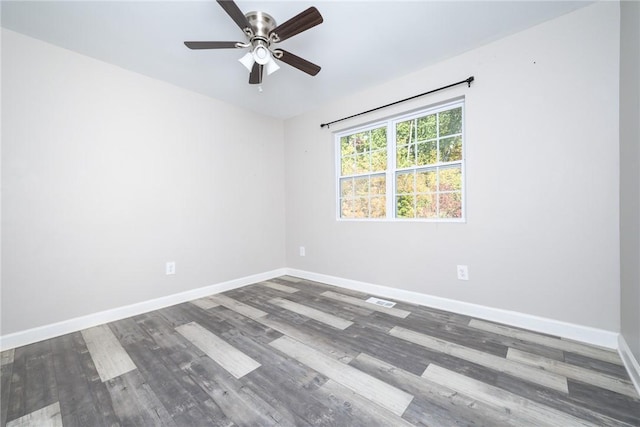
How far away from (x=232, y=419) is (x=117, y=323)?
178 centimetres

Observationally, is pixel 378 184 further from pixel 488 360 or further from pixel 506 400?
pixel 506 400

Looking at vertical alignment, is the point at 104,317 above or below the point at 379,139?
below

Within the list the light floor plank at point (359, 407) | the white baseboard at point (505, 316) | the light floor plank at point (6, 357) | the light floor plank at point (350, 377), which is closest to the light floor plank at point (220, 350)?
the light floor plank at point (350, 377)

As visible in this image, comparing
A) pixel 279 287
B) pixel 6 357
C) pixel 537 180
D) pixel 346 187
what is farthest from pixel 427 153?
pixel 6 357

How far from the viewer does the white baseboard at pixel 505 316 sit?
1.73 m

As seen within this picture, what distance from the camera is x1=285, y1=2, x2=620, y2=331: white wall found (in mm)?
1721

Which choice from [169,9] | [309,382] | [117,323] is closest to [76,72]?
[169,9]

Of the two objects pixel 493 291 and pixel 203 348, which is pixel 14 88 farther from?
pixel 493 291

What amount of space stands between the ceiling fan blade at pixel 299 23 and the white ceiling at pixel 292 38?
207mm

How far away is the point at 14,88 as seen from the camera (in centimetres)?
189

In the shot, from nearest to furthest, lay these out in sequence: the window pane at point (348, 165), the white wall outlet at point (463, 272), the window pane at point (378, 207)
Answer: the white wall outlet at point (463, 272) < the window pane at point (378, 207) < the window pane at point (348, 165)

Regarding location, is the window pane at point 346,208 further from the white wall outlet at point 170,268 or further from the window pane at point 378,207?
the white wall outlet at point 170,268

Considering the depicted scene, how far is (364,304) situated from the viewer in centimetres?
256

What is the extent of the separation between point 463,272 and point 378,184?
1.29m
